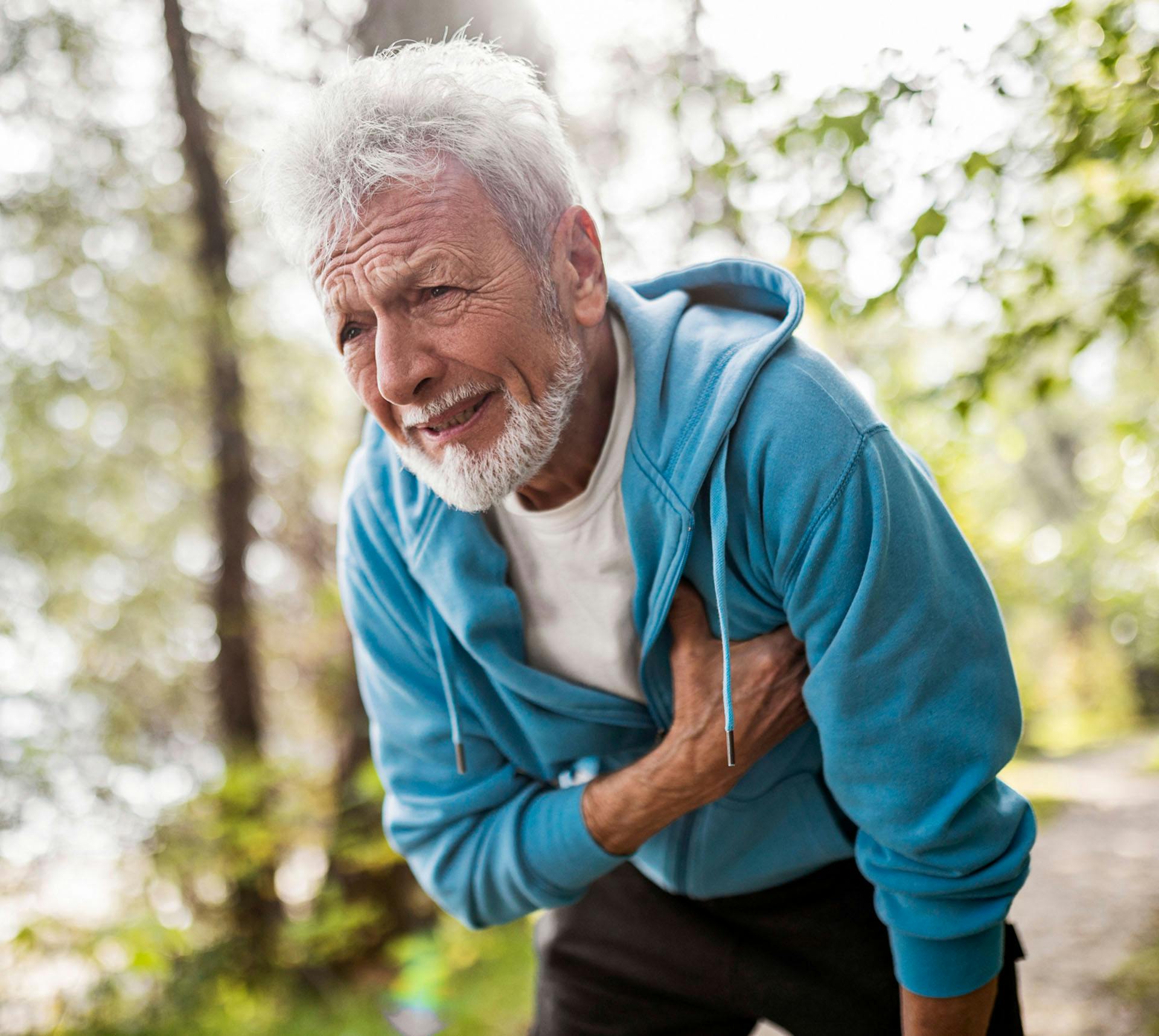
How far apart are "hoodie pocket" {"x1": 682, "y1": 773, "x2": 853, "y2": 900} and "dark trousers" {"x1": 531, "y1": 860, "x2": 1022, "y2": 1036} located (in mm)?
86

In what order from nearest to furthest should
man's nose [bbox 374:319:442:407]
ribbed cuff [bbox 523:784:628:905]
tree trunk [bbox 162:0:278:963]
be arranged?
man's nose [bbox 374:319:442:407] → ribbed cuff [bbox 523:784:628:905] → tree trunk [bbox 162:0:278:963]

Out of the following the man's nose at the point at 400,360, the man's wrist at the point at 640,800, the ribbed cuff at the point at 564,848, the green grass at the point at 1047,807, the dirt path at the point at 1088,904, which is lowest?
the green grass at the point at 1047,807

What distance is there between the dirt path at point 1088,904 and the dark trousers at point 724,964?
1.87 metres

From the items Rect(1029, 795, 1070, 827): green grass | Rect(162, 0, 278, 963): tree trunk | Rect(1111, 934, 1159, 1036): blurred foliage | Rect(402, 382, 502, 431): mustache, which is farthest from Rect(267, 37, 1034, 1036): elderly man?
Rect(1029, 795, 1070, 827): green grass

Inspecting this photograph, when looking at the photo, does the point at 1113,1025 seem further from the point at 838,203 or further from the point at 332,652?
the point at 332,652

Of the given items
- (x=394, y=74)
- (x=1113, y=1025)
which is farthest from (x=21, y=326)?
(x=1113, y=1025)

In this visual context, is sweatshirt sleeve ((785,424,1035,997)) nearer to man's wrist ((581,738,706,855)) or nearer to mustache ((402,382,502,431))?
man's wrist ((581,738,706,855))

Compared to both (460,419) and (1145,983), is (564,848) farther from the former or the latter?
(1145,983)

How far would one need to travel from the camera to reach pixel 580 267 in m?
1.54

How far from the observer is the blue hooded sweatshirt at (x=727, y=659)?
129 cm

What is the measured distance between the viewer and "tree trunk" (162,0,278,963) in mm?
4242

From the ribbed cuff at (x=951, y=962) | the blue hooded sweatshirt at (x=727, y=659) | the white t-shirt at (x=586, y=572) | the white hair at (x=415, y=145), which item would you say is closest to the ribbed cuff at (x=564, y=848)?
the blue hooded sweatshirt at (x=727, y=659)

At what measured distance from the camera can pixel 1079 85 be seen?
212 centimetres

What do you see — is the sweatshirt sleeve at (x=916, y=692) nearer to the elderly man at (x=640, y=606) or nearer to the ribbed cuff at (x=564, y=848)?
the elderly man at (x=640, y=606)
